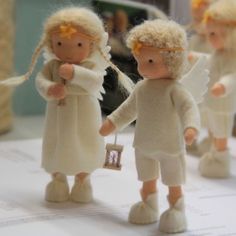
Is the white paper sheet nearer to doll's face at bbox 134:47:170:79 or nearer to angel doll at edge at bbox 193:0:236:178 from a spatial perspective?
angel doll at edge at bbox 193:0:236:178

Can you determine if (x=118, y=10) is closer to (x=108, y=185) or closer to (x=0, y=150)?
(x=0, y=150)

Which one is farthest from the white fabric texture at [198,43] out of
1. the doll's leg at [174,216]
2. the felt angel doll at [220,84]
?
the doll's leg at [174,216]

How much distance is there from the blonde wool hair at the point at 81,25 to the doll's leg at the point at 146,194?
11 cm

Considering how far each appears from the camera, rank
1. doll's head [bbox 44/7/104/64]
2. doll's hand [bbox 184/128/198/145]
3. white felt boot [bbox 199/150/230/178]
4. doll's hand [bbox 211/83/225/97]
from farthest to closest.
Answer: white felt boot [bbox 199/150/230/178] → doll's hand [bbox 211/83/225/97] → doll's head [bbox 44/7/104/64] → doll's hand [bbox 184/128/198/145]

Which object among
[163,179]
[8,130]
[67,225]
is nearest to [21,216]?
[67,225]

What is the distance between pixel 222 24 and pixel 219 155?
0.24 metres

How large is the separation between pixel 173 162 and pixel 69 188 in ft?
0.68

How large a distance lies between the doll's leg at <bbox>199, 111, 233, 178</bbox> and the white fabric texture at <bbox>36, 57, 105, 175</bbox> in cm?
27

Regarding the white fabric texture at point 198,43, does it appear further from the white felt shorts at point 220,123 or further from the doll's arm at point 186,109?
the doll's arm at point 186,109

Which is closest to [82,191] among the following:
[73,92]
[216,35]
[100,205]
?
[100,205]

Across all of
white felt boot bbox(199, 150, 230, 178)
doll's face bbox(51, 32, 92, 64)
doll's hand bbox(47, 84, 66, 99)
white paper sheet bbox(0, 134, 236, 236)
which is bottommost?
white paper sheet bbox(0, 134, 236, 236)

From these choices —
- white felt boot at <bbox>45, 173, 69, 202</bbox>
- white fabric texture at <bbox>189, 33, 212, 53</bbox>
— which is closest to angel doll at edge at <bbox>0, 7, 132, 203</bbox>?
white felt boot at <bbox>45, 173, 69, 202</bbox>

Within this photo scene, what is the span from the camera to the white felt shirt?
28.4 inches

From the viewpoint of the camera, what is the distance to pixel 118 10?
54.5 inches
